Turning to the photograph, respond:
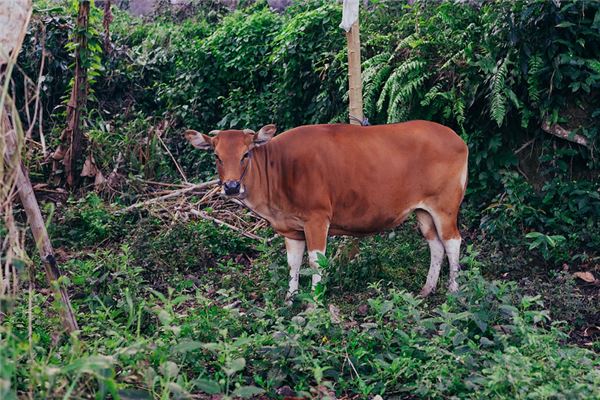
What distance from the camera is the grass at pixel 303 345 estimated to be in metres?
4.42

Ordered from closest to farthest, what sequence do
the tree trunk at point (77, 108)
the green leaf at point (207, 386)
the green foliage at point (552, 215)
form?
1. the green leaf at point (207, 386)
2. the green foliage at point (552, 215)
3. the tree trunk at point (77, 108)

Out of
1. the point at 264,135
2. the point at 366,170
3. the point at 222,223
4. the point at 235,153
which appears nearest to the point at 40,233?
the point at 235,153

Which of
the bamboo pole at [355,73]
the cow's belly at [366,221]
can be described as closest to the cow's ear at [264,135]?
the cow's belly at [366,221]

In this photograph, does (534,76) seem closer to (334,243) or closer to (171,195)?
(334,243)

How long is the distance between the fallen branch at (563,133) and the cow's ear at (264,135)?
3.03m

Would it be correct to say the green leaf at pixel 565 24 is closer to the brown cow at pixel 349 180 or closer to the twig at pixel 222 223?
the brown cow at pixel 349 180

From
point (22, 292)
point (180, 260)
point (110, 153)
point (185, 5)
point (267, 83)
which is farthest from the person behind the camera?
point (185, 5)

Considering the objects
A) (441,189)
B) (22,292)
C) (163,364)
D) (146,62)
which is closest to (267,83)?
(146,62)

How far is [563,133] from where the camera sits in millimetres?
8820

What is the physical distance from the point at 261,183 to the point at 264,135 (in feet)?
1.38

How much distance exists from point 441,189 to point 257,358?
2978 millimetres

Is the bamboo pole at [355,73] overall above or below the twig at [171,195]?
above

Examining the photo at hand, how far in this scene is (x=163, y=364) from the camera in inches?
171

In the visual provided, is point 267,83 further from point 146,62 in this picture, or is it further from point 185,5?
point 185,5
